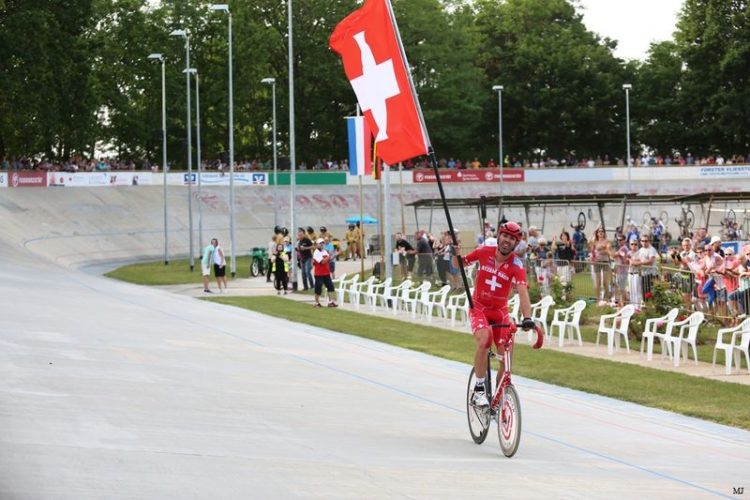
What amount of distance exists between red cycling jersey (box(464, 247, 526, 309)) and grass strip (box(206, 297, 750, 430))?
3.91m

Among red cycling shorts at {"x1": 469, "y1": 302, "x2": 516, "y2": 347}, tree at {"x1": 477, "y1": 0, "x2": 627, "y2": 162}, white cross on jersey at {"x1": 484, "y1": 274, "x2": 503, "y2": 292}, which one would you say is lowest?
red cycling shorts at {"x1": 469, "y1": 302, "x2": 516, "y2": 347}

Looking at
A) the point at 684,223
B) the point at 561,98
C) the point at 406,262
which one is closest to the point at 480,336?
the point at 406,262

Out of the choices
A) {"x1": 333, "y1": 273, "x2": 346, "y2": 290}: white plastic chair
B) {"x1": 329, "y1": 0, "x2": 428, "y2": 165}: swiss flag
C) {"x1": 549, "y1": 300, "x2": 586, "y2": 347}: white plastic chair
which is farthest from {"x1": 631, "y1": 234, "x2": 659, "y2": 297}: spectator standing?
{"x1": 333, "y1": 273, "x2": 346, "y2": 290}: white plastic chair

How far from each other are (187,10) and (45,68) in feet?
72.4

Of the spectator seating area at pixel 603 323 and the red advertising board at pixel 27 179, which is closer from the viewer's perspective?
the spectator seating area at pixel 603 323

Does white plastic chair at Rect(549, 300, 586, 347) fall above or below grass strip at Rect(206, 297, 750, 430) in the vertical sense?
above

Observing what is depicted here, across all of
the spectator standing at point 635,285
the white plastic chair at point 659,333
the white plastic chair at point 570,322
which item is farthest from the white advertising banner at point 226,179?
the white plastic chair at point 659,333

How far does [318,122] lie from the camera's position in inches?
3752

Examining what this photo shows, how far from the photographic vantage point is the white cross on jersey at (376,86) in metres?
18.4

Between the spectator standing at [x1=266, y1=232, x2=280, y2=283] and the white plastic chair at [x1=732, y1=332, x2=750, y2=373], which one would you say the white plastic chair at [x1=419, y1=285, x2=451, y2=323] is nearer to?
the white plastic chair at [x1=732, y1=332, x2=750, y2=373]

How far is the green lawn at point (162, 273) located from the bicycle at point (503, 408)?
34395 mm

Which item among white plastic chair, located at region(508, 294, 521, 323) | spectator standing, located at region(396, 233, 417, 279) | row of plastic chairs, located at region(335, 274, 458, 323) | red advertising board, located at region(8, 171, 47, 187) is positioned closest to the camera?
white plastic chair, located at region(508, 294, 521, 323)

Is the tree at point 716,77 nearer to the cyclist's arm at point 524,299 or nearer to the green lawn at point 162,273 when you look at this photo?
the green lawn at point 162,273

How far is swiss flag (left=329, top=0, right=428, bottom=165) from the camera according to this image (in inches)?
707
